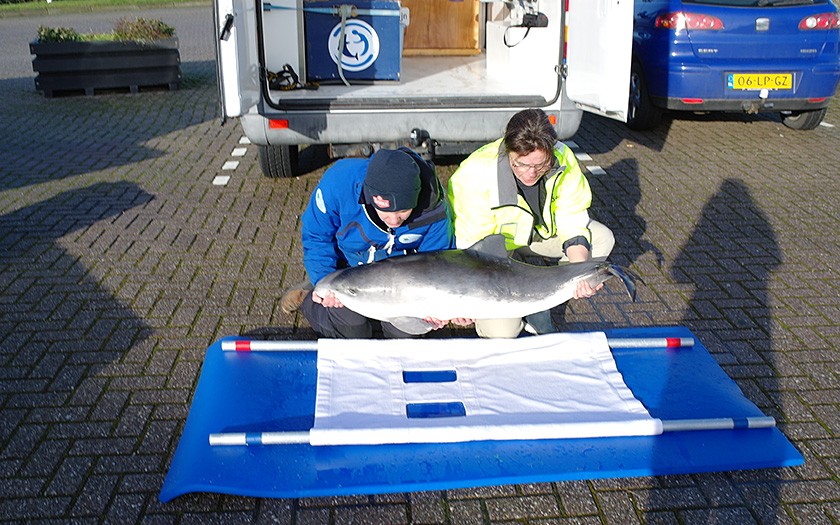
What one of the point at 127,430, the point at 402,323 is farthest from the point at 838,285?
the point at 127,430

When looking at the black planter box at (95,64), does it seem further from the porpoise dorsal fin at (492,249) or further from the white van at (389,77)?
the porpoise dorsal fin at (492,249)

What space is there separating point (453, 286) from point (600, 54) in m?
3.08

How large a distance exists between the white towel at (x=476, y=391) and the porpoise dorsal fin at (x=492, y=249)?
552 millimetres

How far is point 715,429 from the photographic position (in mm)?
3457

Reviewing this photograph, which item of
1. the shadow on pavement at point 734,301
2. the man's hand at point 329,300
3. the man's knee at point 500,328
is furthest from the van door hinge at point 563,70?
the man's hand at point 329,300

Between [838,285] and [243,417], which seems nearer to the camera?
[243,417]

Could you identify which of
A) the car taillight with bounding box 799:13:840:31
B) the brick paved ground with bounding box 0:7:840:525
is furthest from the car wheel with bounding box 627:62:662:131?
the car taillight with bounding box 799:13:840:31

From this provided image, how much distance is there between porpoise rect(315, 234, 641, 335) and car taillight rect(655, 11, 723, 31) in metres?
5.33

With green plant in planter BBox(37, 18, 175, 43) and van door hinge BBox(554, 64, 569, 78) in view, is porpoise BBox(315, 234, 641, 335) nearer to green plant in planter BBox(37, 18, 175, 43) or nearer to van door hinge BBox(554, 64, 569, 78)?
van door hinge BBox(554, 64, 569, 78)

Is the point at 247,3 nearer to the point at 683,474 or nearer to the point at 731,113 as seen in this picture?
the point at 683,474

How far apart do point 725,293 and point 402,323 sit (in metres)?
2.50

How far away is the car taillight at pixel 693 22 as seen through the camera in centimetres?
791

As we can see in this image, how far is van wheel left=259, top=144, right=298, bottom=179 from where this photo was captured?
704cm

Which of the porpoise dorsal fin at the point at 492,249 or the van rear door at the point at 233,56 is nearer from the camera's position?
the porpoise dorsal fin at the point at 492,249
